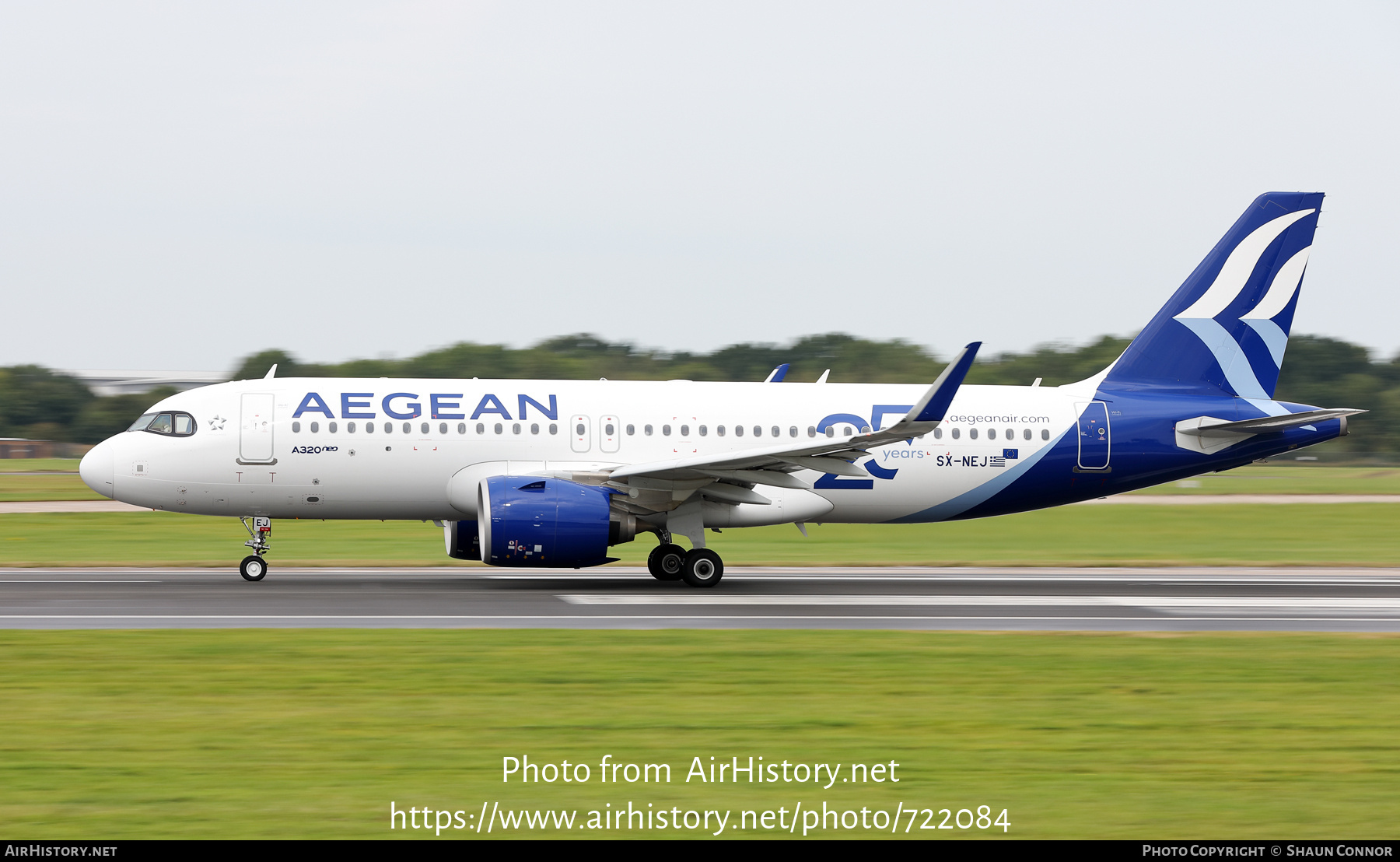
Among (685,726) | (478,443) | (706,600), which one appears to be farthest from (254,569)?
(685,726)

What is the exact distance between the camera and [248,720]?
10.3 m

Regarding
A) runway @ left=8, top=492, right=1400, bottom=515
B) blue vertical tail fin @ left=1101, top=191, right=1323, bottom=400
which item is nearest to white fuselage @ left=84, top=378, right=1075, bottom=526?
blue vertical tail fin @ left=1101, top=191, right=1323, bottom=400

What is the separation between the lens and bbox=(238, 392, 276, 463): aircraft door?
2125cm

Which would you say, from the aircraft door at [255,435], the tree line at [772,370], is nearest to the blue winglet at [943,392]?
the aircraft door at [255,435]

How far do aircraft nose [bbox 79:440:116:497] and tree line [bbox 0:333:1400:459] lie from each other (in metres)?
46.0

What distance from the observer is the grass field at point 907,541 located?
27.6 meters

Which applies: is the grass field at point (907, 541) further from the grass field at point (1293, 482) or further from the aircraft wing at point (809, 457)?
the grass field at point (1293, 482)

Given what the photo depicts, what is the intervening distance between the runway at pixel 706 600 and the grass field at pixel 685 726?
145 cm

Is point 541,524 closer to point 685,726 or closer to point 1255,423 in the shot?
point 685,726

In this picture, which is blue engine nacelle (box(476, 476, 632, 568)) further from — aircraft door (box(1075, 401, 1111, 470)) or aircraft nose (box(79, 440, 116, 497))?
aircraft door (box(1075, 401, 1111, 470))
